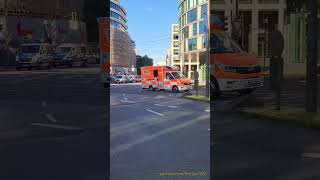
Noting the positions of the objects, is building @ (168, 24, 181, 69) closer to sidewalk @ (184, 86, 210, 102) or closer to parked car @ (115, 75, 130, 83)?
sidewalk @ (184, 86, 210, 102)

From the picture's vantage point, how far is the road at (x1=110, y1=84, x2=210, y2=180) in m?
3.79

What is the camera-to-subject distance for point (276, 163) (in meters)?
4.56

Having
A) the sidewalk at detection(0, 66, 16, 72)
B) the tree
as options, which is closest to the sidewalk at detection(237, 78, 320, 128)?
the tree

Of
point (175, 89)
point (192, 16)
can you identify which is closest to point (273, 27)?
point (192, 16)

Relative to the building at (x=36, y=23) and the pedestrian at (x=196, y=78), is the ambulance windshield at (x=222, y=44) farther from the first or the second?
the building at (x=36, y=23)

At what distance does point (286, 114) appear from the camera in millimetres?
4340

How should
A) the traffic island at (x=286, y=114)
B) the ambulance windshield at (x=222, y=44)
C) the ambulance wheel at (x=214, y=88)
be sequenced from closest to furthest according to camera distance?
1. the ambulance windshield at (x=222, y=44)
2. the ambulance wheel at (x=214, y=88)
3. the traffic island at (x=286, y=114)

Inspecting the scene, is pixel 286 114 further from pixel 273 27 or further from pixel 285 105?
pixel 273 27

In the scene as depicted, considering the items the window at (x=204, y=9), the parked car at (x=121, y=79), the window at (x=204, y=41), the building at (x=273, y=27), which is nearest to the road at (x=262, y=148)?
the building at (x=273, y=27)

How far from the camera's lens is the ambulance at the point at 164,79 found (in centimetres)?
359

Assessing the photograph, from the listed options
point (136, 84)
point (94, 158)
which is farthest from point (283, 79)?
point (94, 158)

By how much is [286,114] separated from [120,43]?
190 cm

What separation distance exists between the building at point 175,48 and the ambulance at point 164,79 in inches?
2.1

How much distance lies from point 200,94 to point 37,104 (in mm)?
2028
